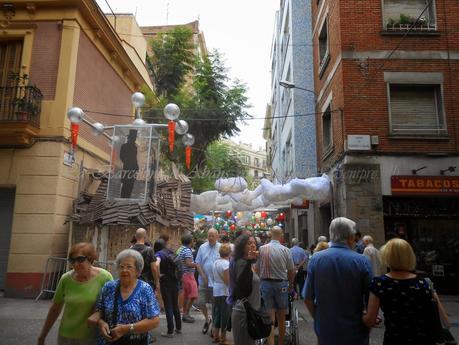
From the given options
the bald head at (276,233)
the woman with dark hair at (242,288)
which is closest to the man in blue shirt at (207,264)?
the bald head at (276,233)

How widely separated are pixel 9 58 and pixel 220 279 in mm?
10201

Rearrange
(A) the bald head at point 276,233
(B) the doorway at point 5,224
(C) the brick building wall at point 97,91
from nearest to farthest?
1. (A) the bald head at point 276,233
2. (B) the doorway at point 5,224
3. (C) the brick building wall at point 97,91

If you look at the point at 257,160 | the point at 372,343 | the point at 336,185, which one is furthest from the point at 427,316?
the point at 257,160

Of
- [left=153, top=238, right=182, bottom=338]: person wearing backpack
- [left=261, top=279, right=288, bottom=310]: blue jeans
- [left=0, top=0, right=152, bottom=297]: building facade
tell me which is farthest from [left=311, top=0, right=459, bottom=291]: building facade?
[left=0, top=0, right=152, bottom=297]: building facade

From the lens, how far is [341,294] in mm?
3584

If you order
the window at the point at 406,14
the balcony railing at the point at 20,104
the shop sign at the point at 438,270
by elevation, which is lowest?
the shop sign at the point at 438,270

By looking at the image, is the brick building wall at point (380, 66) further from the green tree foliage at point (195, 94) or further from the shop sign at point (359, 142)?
the green tree foliage at point (195, 94)

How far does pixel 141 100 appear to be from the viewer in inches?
432

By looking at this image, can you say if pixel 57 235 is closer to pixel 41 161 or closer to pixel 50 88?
pixel 41 161

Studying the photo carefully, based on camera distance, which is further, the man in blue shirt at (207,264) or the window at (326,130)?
the window at (326,130)

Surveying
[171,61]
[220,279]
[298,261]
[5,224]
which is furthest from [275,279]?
[171,61]

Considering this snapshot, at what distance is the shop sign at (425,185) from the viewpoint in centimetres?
1102

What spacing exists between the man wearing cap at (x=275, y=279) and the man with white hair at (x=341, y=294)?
2421mm

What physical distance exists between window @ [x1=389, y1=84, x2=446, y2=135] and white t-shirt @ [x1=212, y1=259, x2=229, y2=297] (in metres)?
7.37
